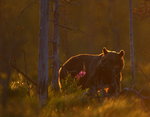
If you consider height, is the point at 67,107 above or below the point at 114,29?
below

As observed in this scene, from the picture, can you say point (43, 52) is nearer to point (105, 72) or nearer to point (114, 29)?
point (105, 72)

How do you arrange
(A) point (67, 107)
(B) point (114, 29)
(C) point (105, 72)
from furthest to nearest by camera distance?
(B) point (114, 29)
(C) point (105, 72)
(A) point (67, 107)

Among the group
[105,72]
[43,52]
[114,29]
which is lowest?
[105,72]

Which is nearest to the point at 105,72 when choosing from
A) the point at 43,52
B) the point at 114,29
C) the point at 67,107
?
the point at 43,52

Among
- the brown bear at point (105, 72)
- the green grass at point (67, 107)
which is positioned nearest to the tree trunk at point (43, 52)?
the green grass at point (67, 107)

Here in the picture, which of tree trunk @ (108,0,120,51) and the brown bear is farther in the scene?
tree trunk @ (108,0,120,51)

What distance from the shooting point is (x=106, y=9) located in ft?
111

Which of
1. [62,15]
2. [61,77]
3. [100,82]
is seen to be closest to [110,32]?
[62,15]

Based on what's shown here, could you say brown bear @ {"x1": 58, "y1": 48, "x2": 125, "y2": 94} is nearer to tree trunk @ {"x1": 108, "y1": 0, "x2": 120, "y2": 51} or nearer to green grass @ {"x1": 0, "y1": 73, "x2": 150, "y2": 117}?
green grass @ {"x1": 0, "y1": 73, "x2": 150, "y2": 117}

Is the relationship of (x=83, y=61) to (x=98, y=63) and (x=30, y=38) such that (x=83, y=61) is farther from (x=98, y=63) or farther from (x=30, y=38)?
(x=30, y=38)

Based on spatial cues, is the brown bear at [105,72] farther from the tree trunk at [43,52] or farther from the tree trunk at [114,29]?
the tree trunk at [114,29]

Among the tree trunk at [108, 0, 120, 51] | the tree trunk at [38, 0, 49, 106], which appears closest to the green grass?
the tree trunk at [38, 0, 49, 106]

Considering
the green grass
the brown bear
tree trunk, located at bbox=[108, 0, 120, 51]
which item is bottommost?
the green grass

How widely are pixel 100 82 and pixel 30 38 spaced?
55.8ft
